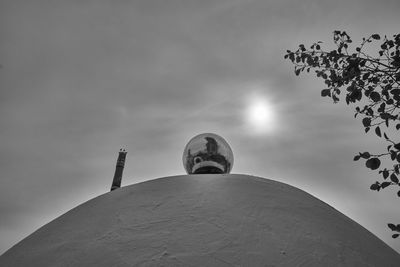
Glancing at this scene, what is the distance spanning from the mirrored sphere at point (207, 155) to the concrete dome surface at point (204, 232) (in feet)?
2.66

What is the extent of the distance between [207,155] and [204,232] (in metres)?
1.70

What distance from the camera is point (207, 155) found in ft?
12.1

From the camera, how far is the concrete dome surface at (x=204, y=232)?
1.85 m

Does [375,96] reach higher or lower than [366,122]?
higher

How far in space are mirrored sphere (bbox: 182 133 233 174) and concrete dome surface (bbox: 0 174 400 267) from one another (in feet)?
2.66

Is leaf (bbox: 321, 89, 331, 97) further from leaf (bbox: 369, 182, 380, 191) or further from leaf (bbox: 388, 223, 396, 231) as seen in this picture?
leaf (bbox: 388, 223, 396, 231)

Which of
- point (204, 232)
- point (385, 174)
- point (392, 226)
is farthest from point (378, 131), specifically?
point (204, 232)

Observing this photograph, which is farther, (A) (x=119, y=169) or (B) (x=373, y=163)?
(A) (x=119, y=169)

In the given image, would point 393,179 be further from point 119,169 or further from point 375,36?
point 119,169

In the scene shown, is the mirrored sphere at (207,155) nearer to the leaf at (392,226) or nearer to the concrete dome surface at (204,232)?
the concrete dome surface at (204,232)

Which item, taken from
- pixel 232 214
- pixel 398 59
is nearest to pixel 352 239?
pixel 232 214

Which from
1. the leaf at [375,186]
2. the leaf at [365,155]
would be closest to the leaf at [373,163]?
the leaf at [365,155]

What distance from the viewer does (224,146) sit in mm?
3787

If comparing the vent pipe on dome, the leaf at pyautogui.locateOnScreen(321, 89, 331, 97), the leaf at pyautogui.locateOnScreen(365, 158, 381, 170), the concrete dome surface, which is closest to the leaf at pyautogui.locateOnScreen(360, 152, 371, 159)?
the leaf at pyautogui.locateOnScreen(365, 158, 381, 170)
